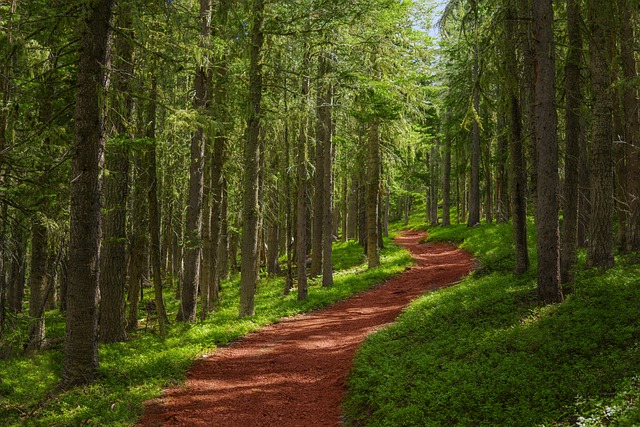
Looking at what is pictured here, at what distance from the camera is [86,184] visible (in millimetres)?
8070

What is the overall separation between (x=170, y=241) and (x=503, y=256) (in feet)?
62.3

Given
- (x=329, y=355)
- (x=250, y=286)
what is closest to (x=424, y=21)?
(x=250, y=286)

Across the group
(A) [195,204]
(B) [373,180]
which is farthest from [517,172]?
(A) [195,204]

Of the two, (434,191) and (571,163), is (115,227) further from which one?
(434,191)

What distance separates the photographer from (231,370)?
9734 mm

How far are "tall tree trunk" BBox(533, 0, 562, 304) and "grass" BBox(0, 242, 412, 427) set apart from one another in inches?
307

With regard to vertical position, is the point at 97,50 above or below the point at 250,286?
above

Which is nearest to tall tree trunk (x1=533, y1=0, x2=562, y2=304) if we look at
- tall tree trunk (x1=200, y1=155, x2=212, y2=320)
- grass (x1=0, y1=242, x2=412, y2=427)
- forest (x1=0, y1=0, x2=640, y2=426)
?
forest (x1=0, y1=0, x2=640, y2=426)

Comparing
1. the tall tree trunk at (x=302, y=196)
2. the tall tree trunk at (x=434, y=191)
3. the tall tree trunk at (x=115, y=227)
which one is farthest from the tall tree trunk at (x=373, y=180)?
the tall tree trunk at (x=434, y=191)

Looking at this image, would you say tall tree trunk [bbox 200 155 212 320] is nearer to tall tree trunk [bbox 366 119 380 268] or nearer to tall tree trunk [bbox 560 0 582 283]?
tall tree trunk [bbox 366 119 380 268]

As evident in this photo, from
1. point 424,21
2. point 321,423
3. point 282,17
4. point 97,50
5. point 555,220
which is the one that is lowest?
point 321,423

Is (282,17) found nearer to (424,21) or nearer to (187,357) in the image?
(187,357)

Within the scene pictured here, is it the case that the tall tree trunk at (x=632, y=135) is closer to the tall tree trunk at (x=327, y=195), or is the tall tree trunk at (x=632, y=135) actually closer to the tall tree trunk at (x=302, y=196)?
the tall tree trunk at (x=302, y=196)

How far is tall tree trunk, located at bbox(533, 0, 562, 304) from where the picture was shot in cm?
888
